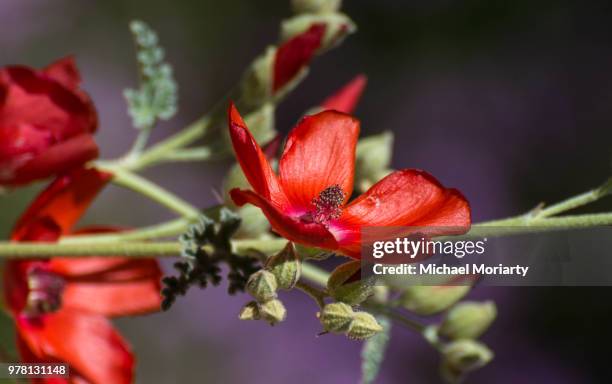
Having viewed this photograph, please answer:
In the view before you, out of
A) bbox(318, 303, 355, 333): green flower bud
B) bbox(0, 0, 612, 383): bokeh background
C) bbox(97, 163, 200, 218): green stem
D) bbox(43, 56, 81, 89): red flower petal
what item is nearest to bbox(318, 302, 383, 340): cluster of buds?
bbox(318, 303, 355, 333): green flower bud

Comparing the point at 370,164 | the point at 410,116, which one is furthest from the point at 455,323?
the point at 410,116

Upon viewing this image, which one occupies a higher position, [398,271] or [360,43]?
[360,43]

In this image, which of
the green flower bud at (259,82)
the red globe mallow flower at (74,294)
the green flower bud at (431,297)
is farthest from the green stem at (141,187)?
the green flower bud at (431,297)

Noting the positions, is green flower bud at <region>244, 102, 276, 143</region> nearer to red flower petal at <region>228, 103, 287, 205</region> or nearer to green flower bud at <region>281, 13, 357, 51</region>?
green flower bud at <region>281, 13, 357, 51</region>

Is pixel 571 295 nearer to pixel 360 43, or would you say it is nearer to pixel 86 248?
pixel 360 43

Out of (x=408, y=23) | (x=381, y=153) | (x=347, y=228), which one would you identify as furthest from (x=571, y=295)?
(x=347, y=228)
